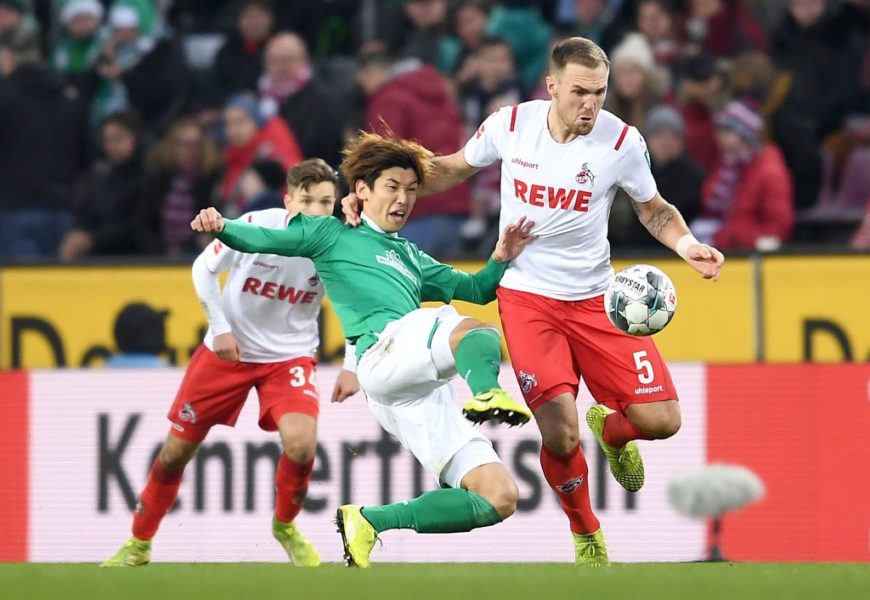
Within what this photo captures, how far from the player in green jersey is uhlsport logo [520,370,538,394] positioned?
40 cm

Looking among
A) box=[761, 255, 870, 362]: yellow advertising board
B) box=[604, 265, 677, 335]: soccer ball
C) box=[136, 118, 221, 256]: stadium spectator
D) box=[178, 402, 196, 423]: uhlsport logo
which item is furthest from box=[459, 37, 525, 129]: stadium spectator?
box=[604, 265, 677, 335]: soccer ball

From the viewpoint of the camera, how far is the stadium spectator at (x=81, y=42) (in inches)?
563

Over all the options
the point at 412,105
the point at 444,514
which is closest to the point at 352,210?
the point at 444,514

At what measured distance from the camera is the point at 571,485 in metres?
8.02

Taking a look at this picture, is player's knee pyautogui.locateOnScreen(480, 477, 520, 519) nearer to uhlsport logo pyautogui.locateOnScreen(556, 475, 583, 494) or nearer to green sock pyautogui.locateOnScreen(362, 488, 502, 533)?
green sock pyautogui.locateOnScreen(362, 488, 502, 533)

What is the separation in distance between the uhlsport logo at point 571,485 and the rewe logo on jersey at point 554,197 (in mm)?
1207

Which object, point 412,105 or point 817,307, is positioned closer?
point 817,307

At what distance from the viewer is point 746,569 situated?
7305 millimetres

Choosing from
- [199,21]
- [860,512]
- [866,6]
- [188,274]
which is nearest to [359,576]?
[860,512]

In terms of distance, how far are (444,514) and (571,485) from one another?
3.30 feet

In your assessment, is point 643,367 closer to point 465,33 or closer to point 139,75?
point 465,33

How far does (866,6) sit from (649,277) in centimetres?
637

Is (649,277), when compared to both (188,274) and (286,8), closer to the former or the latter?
(188,274)

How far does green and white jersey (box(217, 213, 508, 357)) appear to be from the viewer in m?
7.33
